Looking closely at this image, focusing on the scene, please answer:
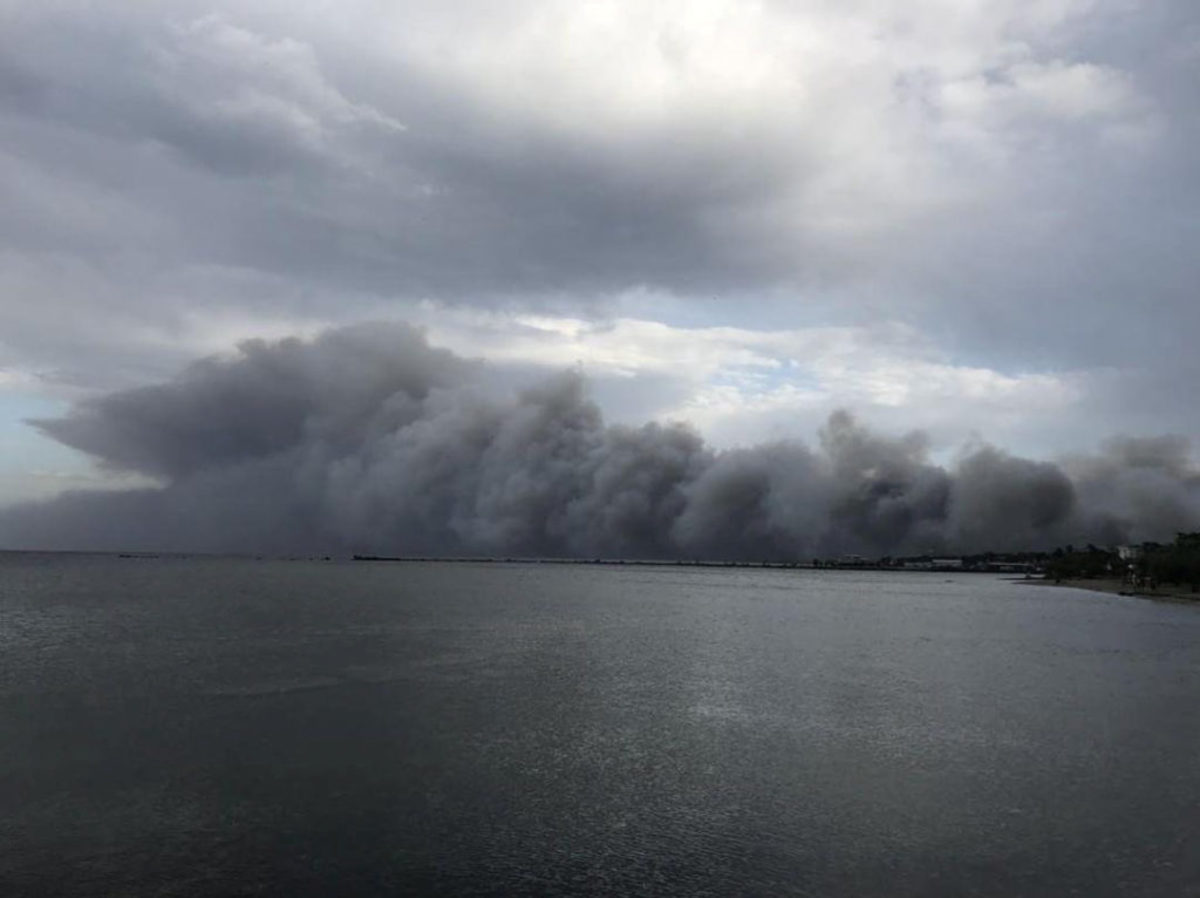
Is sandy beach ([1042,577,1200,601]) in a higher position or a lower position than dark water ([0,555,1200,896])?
higher

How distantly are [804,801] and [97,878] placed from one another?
47.9ft

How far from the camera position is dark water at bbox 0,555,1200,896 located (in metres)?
17.3

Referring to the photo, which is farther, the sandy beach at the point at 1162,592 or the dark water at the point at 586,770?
the sandy beach at the point at 1162,592

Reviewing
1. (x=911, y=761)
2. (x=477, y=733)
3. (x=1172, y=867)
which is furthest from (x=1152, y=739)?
(x=477, y=733)

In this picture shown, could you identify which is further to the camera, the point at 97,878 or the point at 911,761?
the point at 911,761

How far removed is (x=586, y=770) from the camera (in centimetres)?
2434

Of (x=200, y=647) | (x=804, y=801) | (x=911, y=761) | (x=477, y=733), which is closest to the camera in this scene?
(x=804, y=801)

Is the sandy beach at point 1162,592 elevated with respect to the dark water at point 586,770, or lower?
elevated

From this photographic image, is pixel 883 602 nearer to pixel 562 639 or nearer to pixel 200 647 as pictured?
pixel 562 639

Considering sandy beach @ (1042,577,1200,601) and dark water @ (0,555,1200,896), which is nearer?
dark water @ (0,555,1200,896)

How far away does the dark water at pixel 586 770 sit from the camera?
17.3 meters

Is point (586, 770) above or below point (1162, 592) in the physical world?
below

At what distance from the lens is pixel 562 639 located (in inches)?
2283

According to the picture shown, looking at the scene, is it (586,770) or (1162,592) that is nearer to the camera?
(586,770)
